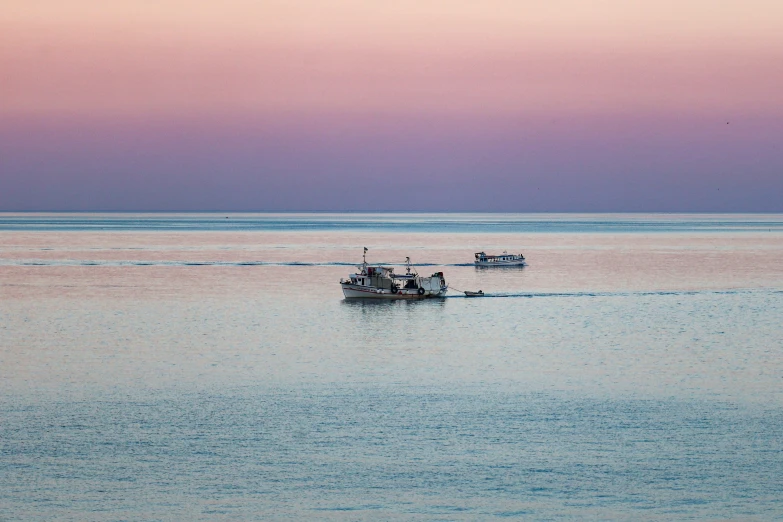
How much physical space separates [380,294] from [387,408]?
3747 cm

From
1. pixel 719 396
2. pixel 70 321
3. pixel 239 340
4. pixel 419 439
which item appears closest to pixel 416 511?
pixel 419 439

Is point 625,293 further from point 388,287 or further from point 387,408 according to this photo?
point 387,408

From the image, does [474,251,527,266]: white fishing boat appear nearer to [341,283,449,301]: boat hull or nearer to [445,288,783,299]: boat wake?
[445,288,783,299]: boat wake

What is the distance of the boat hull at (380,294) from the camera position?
6681 cm

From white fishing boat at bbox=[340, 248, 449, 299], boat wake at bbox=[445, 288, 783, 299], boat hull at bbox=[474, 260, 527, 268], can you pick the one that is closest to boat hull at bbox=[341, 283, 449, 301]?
white fishing boat at bbox=[340, 248, 449, 299]

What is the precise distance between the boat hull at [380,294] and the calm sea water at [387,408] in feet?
6.00

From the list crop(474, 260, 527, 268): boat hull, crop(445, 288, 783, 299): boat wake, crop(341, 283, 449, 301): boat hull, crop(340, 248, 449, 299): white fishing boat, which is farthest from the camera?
crop(474, 260, 527, 268): boat hull

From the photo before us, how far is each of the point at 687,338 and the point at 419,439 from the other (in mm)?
23661

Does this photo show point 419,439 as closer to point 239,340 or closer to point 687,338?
point 239,340

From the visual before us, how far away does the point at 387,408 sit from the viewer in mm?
30156

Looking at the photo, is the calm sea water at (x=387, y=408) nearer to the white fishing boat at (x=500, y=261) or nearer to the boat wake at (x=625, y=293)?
the boat wake at (x=625, y=293)

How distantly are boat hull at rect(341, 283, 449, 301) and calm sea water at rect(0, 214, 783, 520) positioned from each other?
1830mm

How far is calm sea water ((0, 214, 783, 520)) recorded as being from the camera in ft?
71.9

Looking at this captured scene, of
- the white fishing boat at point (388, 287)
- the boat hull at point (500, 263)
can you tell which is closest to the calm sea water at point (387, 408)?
the white fishing boat at point (388, 287)
